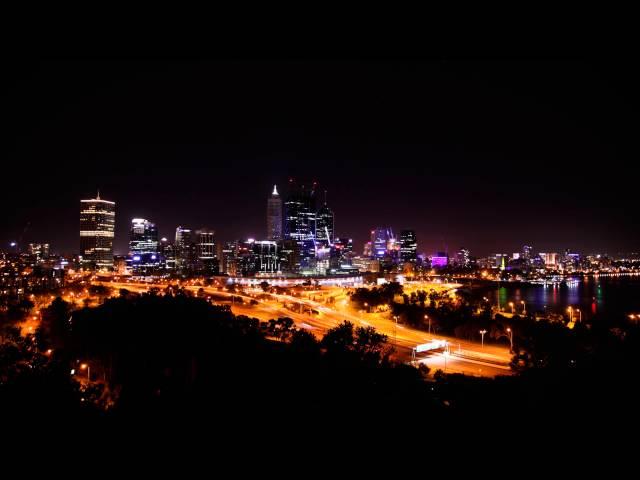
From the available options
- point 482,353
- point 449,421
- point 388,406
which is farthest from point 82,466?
point 482,353

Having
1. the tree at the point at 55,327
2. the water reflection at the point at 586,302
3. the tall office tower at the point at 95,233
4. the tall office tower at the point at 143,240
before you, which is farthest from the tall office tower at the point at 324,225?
the tree at the point at 55,327

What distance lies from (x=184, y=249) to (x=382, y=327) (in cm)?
7564

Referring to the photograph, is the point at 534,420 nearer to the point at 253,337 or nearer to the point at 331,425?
the point at 331,425

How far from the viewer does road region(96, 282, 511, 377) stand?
54.5 feet

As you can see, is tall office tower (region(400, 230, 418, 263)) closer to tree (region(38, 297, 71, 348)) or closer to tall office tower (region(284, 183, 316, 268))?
tall office tower (region(284, 183, 316, 268))

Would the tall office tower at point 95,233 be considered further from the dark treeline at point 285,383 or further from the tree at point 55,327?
the dark treeline at point 285,383

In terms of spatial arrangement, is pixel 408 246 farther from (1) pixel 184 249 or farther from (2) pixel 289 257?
(1) pixel 184 249

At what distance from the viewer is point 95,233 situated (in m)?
86.2

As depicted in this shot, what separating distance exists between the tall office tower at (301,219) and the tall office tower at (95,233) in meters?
35.3

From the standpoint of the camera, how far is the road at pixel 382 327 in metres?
16.6

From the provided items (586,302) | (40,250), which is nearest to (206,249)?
(40,250)

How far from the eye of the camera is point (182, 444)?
8516 mm

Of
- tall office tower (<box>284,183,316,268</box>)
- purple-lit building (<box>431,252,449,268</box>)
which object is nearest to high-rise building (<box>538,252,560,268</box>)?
purple-lit building (<box>431,252,449,268</box>)

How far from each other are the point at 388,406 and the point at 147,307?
1653 centimetres
